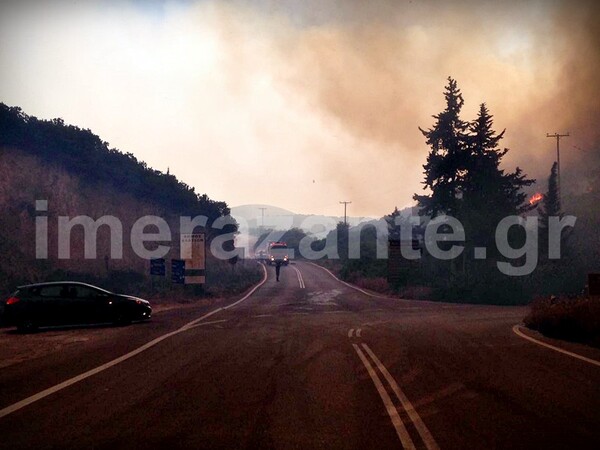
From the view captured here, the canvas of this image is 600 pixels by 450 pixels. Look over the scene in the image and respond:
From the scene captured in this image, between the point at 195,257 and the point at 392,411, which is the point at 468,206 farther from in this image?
the point at 392,411

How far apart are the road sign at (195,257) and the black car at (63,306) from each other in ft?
55.3

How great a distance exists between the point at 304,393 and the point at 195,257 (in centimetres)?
3050

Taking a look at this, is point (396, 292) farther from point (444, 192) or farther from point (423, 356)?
point (423, 356)

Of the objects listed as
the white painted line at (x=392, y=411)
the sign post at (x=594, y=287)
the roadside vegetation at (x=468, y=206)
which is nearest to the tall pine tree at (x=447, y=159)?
the roadside vegetation at (x=468, y=206)

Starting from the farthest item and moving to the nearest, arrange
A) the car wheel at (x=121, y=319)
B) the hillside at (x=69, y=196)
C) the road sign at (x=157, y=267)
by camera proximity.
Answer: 1. the hillside at (x=69, y=196)
2. the road sign at (x=157, y=267)
3. the car wheel at (x=121, y=319)

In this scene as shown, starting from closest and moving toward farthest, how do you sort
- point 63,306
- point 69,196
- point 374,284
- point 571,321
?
point 571,321 → point 63,306 → point 69,196 → point 374,284

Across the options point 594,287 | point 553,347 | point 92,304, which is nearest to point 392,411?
point 553,347

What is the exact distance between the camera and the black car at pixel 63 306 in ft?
65.6

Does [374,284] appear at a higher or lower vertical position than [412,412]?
lower

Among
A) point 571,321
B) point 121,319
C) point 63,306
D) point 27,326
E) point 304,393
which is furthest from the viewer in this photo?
point 121,319

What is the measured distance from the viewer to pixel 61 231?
44.0 m

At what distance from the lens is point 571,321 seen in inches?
711

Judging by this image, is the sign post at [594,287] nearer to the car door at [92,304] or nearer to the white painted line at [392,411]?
the white painted line at [392,411]

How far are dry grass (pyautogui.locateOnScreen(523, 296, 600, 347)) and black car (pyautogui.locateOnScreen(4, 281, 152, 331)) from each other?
13380mm
